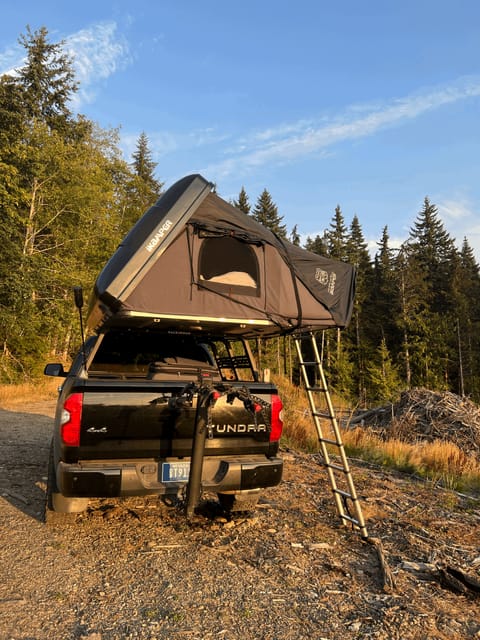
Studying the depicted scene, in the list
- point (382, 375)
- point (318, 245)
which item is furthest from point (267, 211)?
point (382, 375)

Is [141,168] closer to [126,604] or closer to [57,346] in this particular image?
[57,346]

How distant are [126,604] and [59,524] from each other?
5.62ft

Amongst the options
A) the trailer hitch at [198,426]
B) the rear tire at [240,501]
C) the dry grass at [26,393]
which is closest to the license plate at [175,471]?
the trailer hitch at [198,426]

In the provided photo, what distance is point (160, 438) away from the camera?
3832 mm

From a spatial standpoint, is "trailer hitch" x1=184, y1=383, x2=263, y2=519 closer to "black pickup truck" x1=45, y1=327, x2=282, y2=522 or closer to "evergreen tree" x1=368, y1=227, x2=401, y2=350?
"black pickup truck" x1=45, y1=327, x2=282, y2=522

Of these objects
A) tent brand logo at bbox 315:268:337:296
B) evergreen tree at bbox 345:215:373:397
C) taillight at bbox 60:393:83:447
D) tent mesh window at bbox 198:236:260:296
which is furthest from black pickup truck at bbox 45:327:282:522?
evergreen tree at bbox 345:215:373:397

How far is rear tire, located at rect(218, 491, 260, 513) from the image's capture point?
14.4ft

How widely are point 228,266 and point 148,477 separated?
2027 mm

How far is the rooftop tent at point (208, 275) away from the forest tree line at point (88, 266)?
14.6 m

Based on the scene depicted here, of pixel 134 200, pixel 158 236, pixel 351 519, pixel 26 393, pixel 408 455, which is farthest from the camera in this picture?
pixel 134 200

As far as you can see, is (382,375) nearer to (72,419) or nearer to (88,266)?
(88,266)

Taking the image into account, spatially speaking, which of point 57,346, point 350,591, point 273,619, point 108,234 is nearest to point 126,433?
point 273,619

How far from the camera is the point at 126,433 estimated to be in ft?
12.1

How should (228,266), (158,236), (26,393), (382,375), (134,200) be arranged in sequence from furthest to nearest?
(382,375), (134,200), (26,393), (228,266), (158,236)
